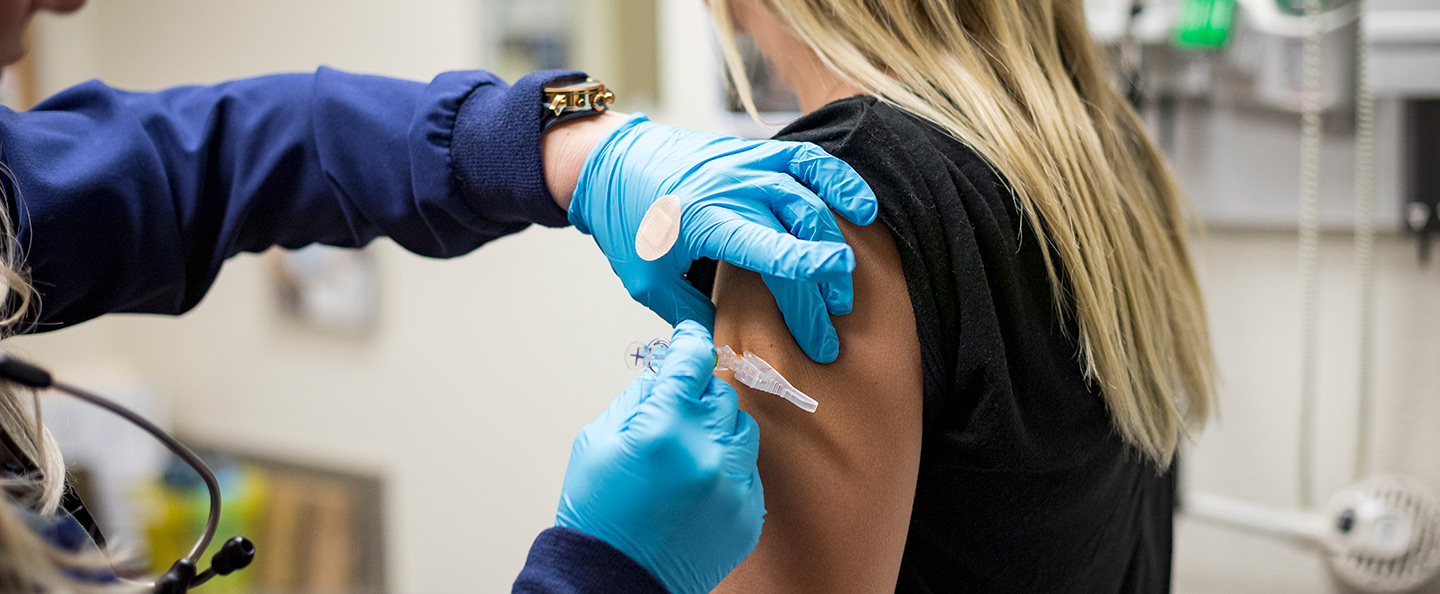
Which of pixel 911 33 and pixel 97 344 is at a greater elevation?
pixel 911 33

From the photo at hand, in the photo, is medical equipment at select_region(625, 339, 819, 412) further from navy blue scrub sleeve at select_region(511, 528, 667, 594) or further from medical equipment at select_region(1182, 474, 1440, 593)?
medical equipment at select_region(1182, 474, 1440, 593)

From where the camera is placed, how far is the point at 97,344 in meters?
2.91

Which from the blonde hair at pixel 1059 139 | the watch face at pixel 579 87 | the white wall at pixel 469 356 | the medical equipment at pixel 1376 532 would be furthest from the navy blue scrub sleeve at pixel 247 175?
the medical equipment at pixel 1376 532

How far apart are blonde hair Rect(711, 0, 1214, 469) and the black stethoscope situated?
0.56 meters

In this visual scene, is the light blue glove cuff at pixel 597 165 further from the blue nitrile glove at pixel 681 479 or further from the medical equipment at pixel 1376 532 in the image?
the medical equipment at pixel 1376 532

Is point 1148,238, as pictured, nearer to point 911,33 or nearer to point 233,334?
point 911,33

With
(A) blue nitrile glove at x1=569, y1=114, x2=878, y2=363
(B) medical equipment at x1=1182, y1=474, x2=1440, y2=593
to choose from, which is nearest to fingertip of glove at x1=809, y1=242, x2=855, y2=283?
(A) blue nitrile glove at x1=569, y1=114, x2=878, y2=363

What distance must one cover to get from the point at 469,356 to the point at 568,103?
1.47 meters

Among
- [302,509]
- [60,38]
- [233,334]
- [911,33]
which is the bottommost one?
[302,509]

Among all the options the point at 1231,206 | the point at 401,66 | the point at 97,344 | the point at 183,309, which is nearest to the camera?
the point at 183,309

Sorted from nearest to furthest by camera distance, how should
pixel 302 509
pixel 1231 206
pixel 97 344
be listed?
pixel 1231 206 < pixel 302 509 < pixel 97 344

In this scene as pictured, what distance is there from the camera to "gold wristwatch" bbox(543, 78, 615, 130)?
0.88 meters

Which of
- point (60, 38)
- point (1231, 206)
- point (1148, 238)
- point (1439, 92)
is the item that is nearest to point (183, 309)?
point (1148, 238)

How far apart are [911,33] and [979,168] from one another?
5.7 inches
